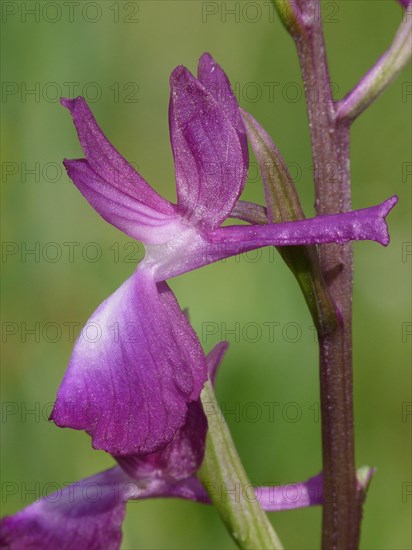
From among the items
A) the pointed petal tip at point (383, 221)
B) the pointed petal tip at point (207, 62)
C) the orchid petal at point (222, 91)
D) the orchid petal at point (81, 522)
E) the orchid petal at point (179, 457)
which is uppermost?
the pointed petal tip at point (207, 62)

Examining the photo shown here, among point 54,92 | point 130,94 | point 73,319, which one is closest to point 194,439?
point 73,319

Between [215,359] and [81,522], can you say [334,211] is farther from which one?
[81,522]

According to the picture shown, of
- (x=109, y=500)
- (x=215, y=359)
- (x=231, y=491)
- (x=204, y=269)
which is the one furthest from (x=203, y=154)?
(x=204, y=269)

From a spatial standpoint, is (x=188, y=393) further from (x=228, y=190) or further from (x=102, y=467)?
(x=102, y=467)

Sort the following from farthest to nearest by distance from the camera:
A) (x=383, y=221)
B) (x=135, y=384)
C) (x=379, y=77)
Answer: (x=379, y=77) → (x=135, y=384) → (x=383, y=221)

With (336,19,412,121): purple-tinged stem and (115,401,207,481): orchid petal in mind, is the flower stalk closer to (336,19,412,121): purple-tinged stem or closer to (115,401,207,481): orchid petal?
(336,19,412,121): purple-tinged stem

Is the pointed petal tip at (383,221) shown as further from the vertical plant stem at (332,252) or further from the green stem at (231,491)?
the green stem at (231,491)

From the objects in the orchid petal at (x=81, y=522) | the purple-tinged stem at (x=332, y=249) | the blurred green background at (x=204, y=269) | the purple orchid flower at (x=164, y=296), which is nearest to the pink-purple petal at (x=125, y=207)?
the purple orchid flower at (x=164, y=296)
